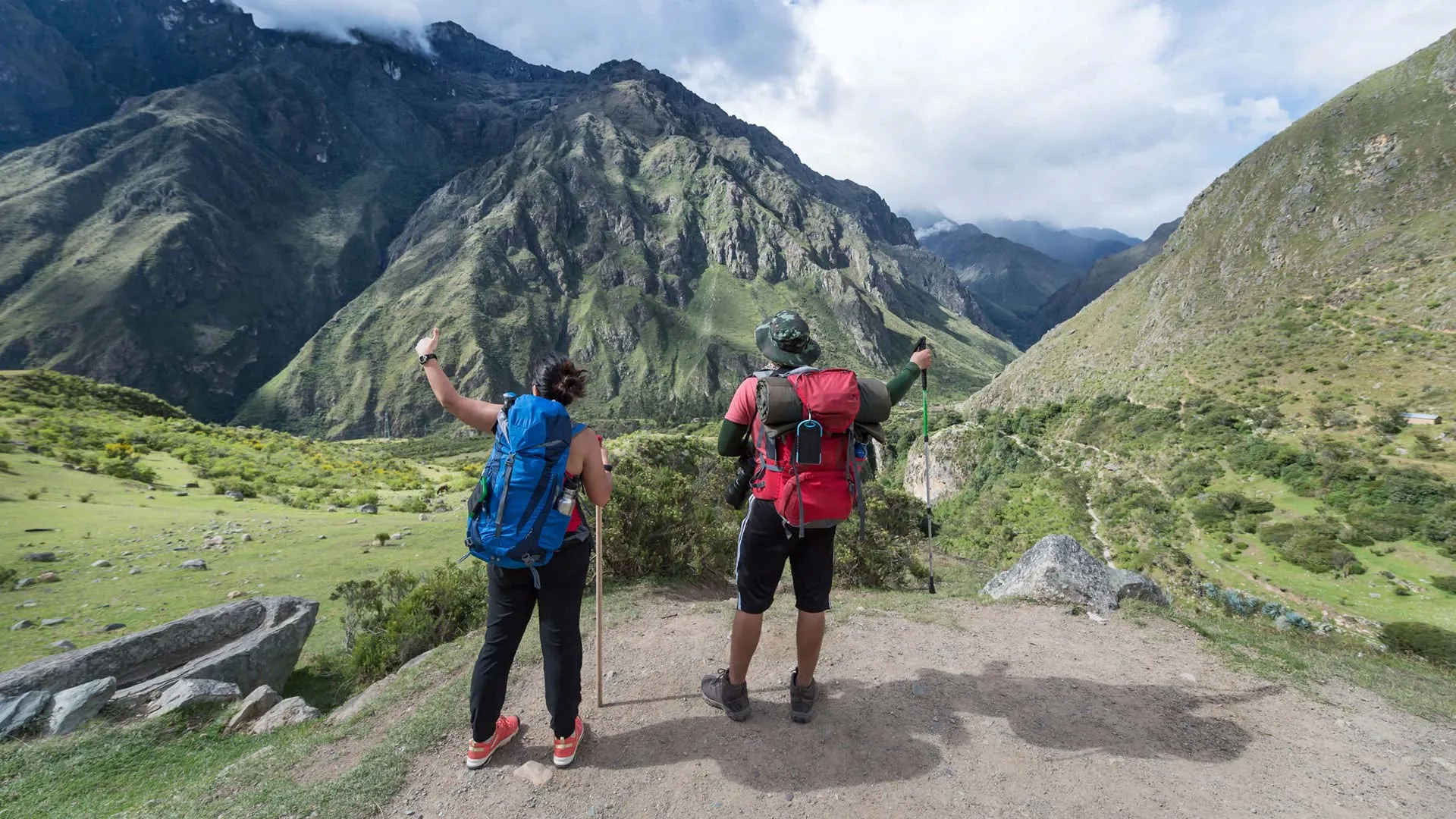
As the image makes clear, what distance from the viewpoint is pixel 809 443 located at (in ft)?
13.6

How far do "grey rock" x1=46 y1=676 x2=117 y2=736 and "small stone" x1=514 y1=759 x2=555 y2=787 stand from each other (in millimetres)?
4739

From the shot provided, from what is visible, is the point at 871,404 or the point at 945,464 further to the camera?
the point at 945,464

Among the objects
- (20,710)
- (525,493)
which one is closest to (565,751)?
(525,493)

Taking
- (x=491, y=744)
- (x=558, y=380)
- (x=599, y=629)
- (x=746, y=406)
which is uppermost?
(x=558, y=380)

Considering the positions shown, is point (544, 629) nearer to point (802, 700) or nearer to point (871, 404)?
point (802, 700)

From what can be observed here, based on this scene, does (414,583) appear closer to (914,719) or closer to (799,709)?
(799,709)

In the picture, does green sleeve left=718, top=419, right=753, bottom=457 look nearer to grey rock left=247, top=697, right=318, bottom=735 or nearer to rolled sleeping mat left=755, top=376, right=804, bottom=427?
rolled sleeping mat left=755, top=376, right=804, bottom=427

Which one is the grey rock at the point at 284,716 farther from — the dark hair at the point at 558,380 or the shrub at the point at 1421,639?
the shrub at the point at 1421,639

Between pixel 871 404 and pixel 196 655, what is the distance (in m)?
9.12

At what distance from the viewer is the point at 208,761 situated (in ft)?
16.5

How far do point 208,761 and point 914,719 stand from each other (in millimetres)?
6383

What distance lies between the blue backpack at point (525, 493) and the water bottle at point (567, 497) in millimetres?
23

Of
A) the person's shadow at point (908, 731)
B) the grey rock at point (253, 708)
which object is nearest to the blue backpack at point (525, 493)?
the person's shadow at point (908, 731)

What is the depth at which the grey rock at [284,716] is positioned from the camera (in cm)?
562
